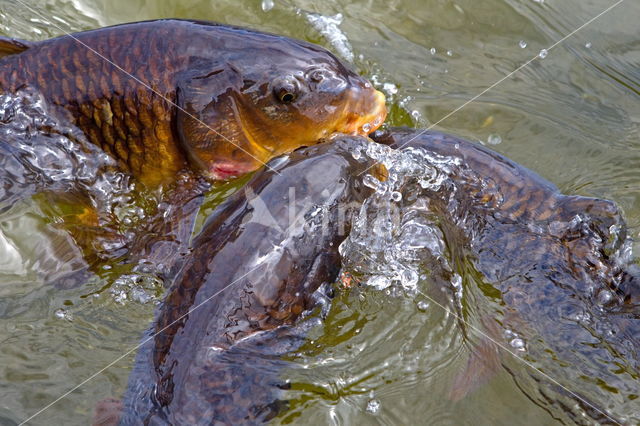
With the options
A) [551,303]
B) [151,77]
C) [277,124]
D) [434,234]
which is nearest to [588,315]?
[551,303]

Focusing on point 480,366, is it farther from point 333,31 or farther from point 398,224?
point 333,31

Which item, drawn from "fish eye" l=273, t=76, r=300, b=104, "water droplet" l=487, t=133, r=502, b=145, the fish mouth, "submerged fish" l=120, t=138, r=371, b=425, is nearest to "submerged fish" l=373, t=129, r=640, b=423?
the fish mouth

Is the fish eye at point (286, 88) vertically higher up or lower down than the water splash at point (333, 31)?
higher up

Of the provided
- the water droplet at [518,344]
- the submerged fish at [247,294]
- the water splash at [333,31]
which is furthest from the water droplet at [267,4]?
the water droplet at [518,344]

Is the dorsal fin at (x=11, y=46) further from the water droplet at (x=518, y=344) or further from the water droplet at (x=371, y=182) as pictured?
the water droplet at (x=518, y=344)

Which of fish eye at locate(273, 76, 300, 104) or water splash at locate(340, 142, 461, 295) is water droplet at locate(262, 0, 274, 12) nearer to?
fish eye at locate(273, 76, 300, 104)

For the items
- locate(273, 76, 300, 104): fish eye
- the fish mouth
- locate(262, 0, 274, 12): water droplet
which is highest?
locate(273, 76, 300, 104): fish eye

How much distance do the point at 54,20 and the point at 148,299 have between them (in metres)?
2.66

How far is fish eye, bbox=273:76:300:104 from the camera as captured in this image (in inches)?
127

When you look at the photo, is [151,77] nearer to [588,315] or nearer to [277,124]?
[277,124]

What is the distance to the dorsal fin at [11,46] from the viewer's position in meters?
3.35

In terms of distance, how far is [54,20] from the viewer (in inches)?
189

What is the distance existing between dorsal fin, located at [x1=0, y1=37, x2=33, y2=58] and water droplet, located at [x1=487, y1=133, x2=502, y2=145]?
2699mm

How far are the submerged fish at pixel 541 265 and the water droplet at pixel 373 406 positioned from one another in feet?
1.15
